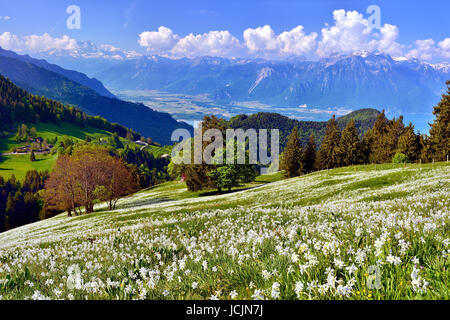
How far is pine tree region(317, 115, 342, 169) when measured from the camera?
85000 mm

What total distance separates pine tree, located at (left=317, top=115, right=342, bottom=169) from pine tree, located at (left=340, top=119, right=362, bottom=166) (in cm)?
207

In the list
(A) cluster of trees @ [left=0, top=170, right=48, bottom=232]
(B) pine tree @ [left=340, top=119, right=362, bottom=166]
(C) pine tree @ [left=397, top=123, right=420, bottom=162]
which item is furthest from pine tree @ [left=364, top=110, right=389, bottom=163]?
(A) cluster of trees @ [left=0, top=170, right=48, bottom=232]

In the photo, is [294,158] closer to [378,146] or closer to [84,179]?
[378,146]

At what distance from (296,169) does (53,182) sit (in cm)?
7186

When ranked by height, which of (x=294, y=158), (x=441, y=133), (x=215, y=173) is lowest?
(x=215, y=173)

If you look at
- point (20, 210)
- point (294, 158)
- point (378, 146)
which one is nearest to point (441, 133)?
point (378, 146)

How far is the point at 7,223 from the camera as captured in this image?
14000 cm

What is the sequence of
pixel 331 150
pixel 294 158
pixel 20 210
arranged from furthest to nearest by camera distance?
pixel 20 210 → pixel 294 158 → pixel 331 150

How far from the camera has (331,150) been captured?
88.1 meters

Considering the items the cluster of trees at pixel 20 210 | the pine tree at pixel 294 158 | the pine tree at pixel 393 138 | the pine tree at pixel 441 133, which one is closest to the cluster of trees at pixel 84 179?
the pine tree at pixel 294 158

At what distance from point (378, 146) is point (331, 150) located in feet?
46.2

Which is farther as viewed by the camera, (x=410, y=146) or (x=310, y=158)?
(x=310, y=158)

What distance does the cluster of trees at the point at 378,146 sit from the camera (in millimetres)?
67625
